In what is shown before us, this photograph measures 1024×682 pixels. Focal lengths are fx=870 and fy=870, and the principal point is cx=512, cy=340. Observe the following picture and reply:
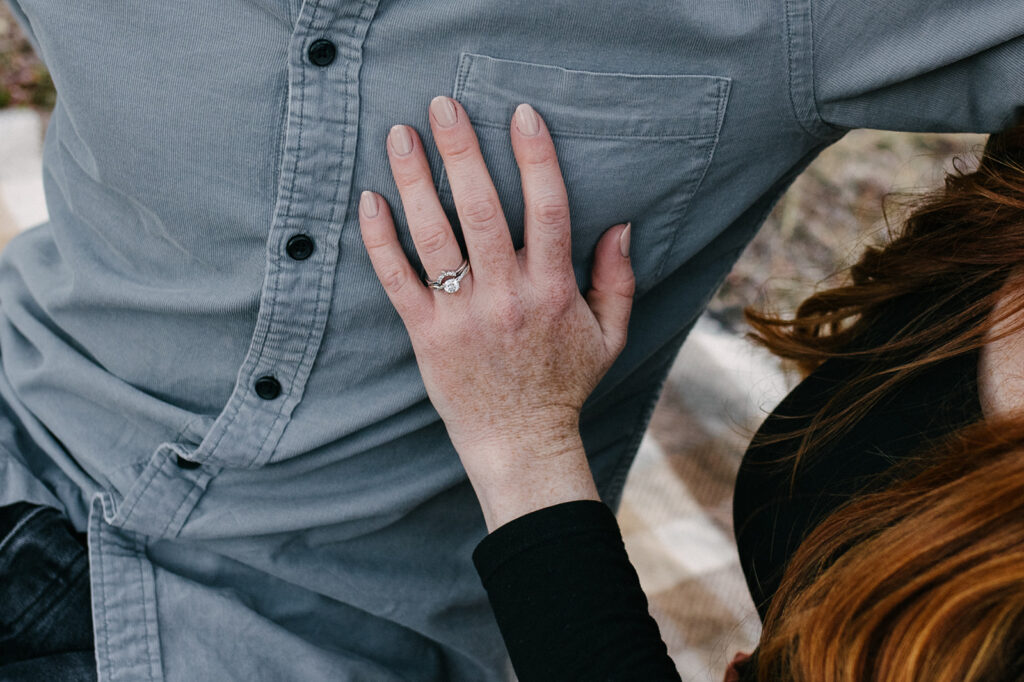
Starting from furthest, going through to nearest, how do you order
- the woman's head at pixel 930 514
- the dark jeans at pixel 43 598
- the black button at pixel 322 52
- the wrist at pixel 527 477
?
1. the dark jeans at pixel 43 598
2. the wrist at pixel 527 477
3. the black button at pixel 322 52
4. the woman's head at pixel 930 514

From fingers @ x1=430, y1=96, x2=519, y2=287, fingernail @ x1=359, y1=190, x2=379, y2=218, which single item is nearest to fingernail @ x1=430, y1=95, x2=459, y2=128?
fingers @ x1=430, y1=96, x2=519, y2=287

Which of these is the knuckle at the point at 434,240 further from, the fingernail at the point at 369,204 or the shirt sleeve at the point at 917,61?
the shirt sleeve at the point at 917,61

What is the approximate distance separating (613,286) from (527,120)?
237 mm

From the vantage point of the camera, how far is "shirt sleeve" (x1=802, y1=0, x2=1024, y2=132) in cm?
89

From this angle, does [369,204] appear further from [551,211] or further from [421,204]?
[551,211]

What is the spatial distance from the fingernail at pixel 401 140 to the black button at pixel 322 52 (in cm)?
10

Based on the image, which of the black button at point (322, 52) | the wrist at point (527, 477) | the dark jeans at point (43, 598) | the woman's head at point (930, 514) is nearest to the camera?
the woman's head at point (930, 514)

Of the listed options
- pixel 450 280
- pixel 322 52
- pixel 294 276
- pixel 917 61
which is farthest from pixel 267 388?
pixel 917 61

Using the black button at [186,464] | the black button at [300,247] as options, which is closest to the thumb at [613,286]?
the black button at [300,247]

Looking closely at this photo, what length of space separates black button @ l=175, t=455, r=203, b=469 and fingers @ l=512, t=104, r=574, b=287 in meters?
0.52

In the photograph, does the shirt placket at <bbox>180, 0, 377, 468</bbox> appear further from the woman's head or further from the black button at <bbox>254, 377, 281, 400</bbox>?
the woman's head

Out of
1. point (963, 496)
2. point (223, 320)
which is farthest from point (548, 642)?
point (223, 320)

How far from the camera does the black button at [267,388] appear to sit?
3.46ft

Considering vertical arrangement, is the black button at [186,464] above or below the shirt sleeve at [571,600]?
below
